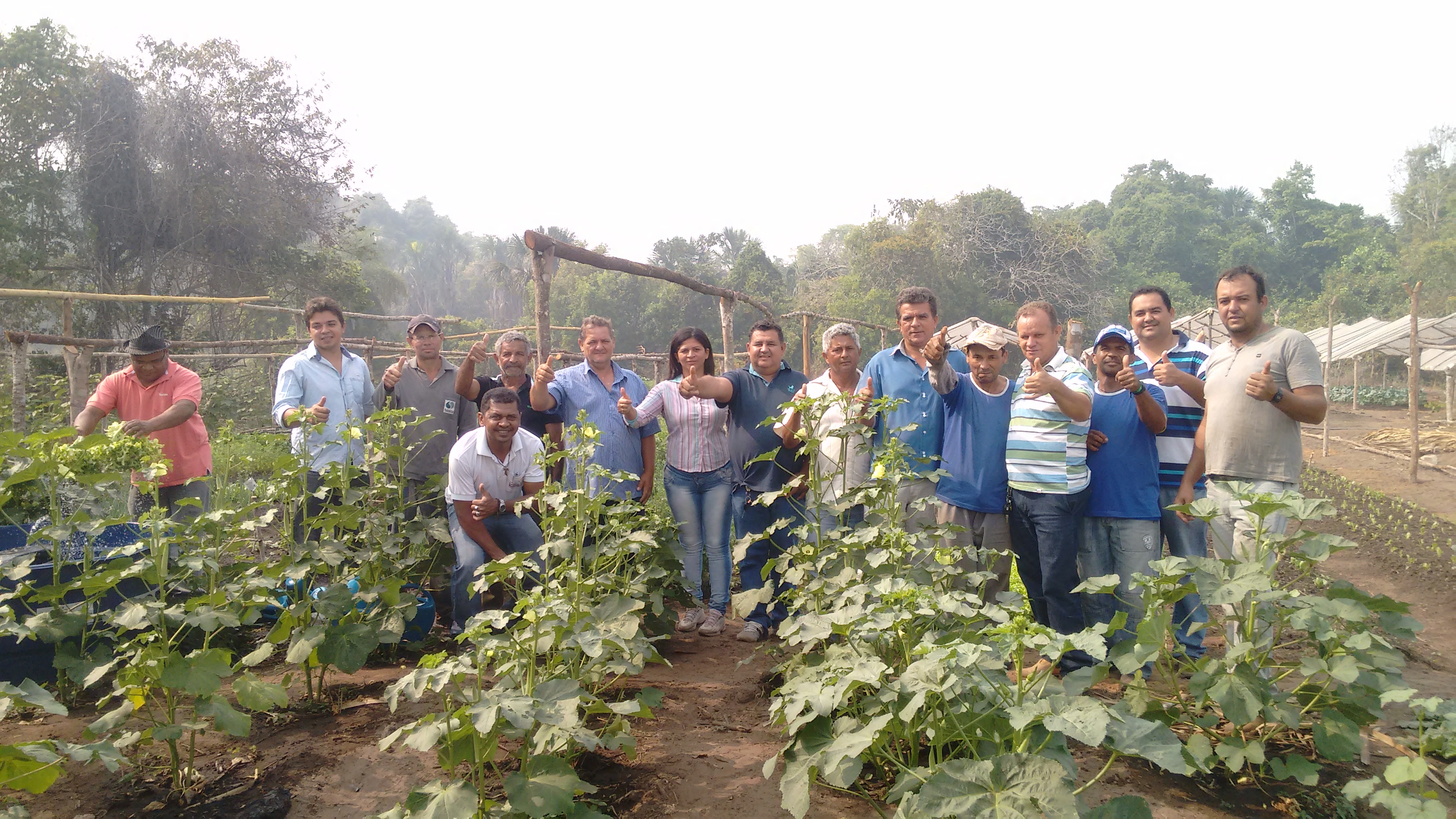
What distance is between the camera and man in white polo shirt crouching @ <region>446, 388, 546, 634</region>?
3.96 metres

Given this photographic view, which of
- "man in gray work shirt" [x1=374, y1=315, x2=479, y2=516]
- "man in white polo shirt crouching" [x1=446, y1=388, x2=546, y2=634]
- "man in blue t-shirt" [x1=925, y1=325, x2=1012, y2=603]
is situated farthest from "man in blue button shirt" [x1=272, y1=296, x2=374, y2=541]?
"man in blue t-shirt" [x1=925, y1=325, x2=1012, y2=603]

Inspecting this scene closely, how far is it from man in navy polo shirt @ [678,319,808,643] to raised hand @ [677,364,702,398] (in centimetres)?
1

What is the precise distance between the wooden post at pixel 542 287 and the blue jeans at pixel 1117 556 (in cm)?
313

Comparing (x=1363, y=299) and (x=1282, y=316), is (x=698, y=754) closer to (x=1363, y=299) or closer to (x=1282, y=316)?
(x=1282, y=316)

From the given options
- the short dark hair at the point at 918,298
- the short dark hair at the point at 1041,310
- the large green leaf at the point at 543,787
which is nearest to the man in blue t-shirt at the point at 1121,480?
the short dark hair at the point at 1041,310

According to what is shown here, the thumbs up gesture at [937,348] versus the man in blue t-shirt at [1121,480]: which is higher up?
the thumbs up gesture at [937,348]

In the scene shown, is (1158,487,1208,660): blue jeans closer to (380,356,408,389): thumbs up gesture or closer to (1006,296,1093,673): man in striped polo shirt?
(1006,296,1093,673): man in striped polo shirt

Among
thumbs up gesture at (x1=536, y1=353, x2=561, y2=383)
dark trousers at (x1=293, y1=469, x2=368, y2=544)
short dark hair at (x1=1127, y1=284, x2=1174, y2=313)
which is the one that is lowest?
dark trousers at (x1=293, y1=469, x2=368, y2=544)

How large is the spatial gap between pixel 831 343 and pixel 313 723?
2.76 m

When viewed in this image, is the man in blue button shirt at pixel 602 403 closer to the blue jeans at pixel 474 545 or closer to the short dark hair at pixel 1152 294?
the blue jeans at pixel 474 545

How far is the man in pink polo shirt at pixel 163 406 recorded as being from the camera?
14.4 feet

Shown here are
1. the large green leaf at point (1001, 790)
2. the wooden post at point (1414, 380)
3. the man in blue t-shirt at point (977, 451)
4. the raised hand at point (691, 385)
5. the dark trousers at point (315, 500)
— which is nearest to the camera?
the large green leaf at point (1001, 790)

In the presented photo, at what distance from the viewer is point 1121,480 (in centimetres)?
368

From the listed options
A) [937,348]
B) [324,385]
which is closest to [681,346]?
[937,348]
